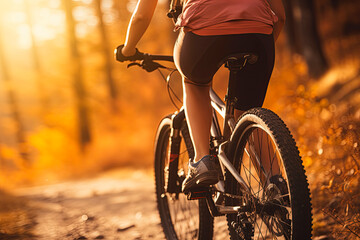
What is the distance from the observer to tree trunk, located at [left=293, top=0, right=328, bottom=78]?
10.2 m

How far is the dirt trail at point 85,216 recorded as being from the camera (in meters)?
3.99

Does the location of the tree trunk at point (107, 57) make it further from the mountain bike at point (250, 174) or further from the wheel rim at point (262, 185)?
the wheel rim at point (262, 185)

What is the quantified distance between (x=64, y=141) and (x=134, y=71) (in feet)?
13.2

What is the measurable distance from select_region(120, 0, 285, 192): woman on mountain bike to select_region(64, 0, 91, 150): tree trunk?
14.0 metres

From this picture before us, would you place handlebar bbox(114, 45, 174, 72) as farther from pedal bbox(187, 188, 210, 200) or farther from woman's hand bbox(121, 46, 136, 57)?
pedal bbox(187, 188, 210, 200)

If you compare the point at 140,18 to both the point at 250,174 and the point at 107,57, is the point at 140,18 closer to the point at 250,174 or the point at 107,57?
the point at 250,174

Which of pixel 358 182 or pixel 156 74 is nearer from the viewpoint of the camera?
pixel 358 182

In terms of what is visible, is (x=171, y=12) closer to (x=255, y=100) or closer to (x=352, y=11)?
(x=255, y=100)

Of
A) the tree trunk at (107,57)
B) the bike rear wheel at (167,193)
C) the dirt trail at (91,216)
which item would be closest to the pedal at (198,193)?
the bike rear wheel at (167,193)

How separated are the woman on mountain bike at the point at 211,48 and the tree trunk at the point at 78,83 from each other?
14.0 metres

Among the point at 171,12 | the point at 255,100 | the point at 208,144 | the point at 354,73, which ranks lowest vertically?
the point at 208,144

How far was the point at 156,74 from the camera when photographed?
49.0 feet

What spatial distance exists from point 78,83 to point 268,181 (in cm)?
1484

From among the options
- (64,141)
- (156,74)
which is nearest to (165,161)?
(156,74)
